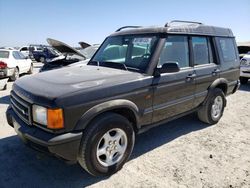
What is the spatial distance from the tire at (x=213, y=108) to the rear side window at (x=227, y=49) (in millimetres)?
787

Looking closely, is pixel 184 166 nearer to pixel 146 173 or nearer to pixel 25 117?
pixel 146 173

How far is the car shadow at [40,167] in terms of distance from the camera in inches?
118

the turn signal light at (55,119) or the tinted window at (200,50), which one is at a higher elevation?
the tinted window at (200,50)

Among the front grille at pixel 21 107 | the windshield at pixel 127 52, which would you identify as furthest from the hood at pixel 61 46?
the front grille at pixel 21 107

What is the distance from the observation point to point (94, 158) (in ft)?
9.64

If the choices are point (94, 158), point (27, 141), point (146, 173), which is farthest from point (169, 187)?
point (27, 141)

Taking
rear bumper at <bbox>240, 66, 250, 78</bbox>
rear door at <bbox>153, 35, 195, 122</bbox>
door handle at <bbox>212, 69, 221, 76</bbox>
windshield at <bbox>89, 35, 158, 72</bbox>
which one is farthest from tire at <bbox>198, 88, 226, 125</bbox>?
rear bumper at <bbox>240, 66, 250, 78</bbox>

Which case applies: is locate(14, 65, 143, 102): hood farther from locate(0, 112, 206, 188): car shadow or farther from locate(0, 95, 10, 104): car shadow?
locate(0, 95, 10, 104): car shadow

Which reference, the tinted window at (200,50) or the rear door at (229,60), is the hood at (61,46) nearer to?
the tinted window at (200,50)

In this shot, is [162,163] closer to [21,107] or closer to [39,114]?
[39,114]

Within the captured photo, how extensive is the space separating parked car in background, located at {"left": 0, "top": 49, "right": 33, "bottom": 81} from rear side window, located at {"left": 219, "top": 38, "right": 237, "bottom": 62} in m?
8.67

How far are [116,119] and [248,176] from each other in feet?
6.45

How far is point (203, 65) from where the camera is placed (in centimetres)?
457

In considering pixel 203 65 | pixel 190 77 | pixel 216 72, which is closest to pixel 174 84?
pixel 190 77
